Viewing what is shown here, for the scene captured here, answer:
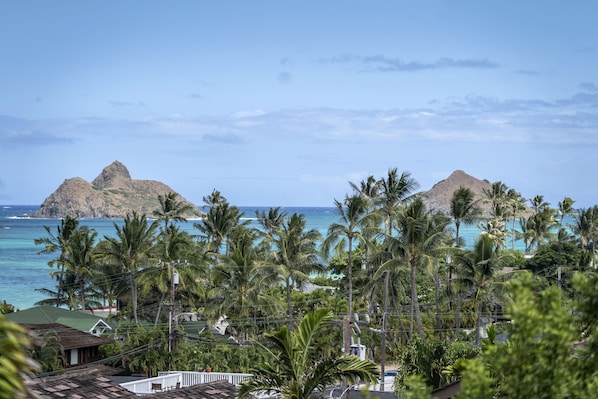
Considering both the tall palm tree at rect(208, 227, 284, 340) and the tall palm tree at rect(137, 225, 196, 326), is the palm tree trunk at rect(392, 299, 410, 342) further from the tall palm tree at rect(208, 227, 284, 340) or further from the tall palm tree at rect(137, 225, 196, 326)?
the tall palm tree at rect(137, 225, 196, 326)

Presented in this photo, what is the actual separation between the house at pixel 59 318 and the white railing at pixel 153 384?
15773mm

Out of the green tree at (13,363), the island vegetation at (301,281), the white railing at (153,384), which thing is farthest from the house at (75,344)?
the green tree at (13,363)

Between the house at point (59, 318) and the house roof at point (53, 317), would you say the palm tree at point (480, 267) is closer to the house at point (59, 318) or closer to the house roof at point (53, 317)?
the house at point (59, 318)

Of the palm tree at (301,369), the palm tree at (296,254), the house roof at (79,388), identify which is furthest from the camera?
the palm tree at (296,254)

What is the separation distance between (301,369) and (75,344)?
25945mm

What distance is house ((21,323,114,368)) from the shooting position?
36.8 m

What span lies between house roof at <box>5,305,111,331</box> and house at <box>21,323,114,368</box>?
2.43 m

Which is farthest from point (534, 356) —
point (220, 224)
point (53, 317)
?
point (220, 224)

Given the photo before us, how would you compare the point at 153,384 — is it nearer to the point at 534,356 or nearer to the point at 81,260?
the point at 534,356

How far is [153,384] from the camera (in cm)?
2519

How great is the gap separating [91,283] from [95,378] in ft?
149

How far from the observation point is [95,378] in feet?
58.4

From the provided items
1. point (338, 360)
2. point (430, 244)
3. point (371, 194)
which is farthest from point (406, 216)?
point (338, 360)

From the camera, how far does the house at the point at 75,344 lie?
36.8 meters
